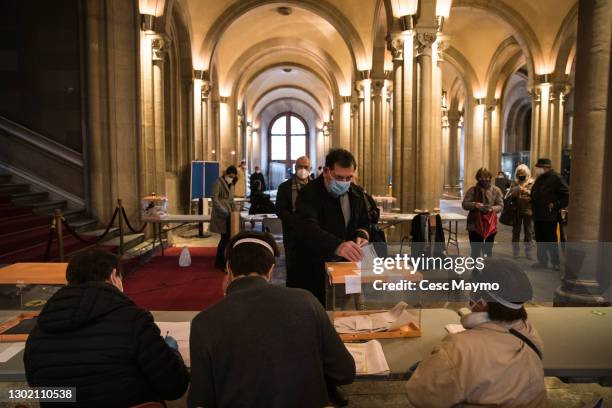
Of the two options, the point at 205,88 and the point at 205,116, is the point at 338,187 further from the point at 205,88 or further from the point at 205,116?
the point at 205,116

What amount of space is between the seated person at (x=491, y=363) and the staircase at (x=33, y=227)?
18.5ft

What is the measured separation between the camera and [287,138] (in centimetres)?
4884

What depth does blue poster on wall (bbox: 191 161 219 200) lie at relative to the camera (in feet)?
41.8

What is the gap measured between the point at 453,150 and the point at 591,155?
21783mm

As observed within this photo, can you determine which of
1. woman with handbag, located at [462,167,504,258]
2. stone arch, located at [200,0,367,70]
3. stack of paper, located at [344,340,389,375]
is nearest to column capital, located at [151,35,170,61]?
stone arch, located at [200,0,367,70]

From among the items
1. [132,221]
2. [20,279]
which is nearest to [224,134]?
[132,221]

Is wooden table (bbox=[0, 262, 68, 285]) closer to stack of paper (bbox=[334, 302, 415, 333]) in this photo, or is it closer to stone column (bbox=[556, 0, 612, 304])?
stack of paper (bbox=[334, 302, 415, 333])

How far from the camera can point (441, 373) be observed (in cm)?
178

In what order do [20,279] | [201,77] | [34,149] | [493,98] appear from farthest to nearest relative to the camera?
[493,98], [201,77], [34,149], [20,279]

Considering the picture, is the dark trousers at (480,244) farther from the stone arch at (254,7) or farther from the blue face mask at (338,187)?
the stone arch at (254,7)

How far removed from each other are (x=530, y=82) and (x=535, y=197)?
34.5 ft

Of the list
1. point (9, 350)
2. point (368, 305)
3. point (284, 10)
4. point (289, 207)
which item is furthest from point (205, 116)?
point (9, 350)

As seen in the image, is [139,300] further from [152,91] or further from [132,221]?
[152,91]

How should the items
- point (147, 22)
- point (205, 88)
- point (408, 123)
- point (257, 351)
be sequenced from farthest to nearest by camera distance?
point (205, 88) → point (408, 123) → point (147, 22) → point (257, 351)
